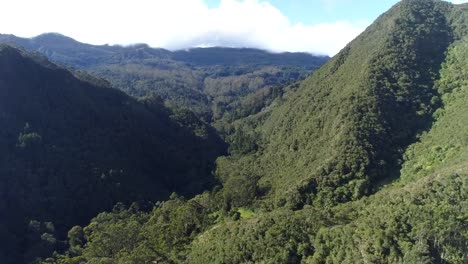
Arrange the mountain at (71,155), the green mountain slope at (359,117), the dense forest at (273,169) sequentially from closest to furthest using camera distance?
the dense forest at (273,169) < the green mountain slope at (359,117) < the mountain at (71,155)

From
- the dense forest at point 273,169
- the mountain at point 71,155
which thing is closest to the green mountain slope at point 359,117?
the dense forest at point 273,169

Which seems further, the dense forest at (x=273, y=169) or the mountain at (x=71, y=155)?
the mountain at (x=71, y=155)

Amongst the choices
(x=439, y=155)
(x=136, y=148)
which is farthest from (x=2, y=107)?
(x=439, y=155)

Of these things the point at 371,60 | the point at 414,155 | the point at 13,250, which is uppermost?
the point at 371,60

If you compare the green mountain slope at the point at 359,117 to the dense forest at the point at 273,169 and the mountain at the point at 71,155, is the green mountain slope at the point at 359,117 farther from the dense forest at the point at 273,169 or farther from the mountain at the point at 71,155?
the mountain at the point at 71,155

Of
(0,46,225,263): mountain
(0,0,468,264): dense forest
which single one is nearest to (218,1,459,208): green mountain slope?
(0,0,468,264): dense forest

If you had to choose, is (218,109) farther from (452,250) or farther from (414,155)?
(452,250)

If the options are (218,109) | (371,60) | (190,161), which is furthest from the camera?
(218,109)
